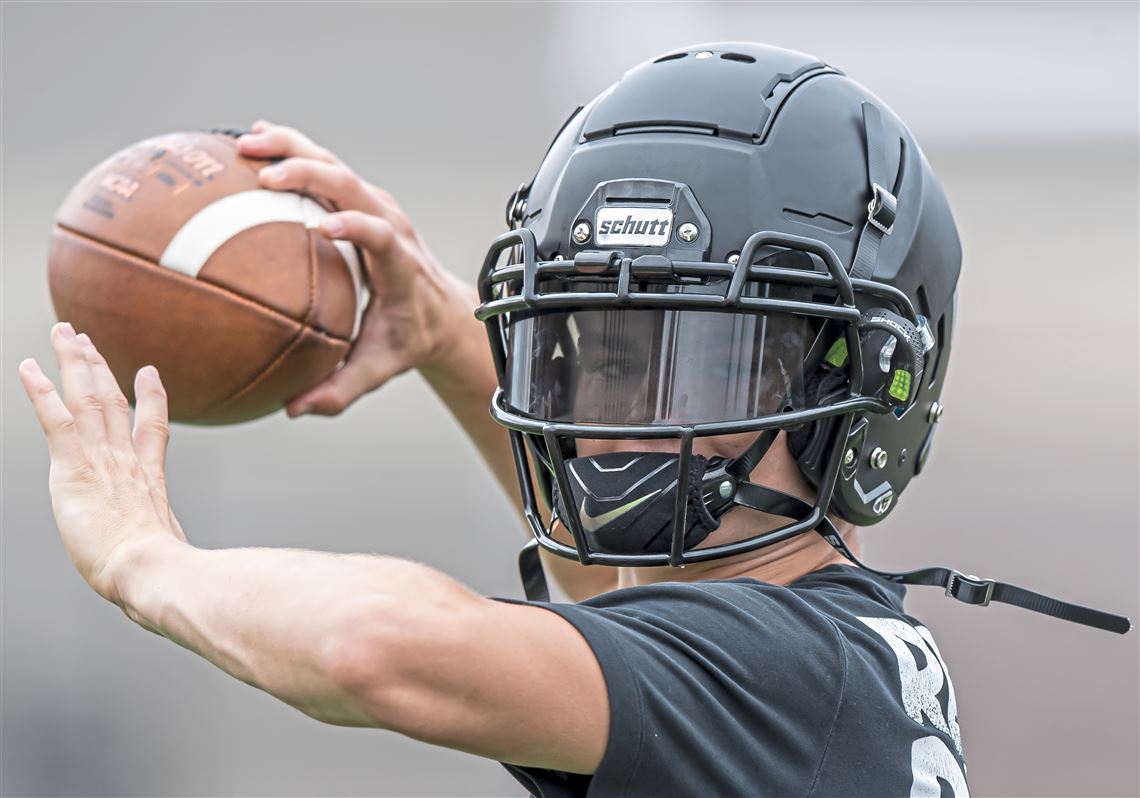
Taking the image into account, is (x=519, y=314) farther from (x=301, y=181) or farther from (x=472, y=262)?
(x=472, y=262)

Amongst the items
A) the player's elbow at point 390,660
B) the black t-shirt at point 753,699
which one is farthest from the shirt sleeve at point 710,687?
the player's elbow at point 390,660

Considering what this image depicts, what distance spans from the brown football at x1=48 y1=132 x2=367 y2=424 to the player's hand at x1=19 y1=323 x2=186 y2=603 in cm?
44

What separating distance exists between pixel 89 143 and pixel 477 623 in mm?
5534

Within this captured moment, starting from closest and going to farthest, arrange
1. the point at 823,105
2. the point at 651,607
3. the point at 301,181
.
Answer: the point at 651,607 → the point at 823,105 → the point at 301,181

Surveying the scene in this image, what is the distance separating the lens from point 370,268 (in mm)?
2494

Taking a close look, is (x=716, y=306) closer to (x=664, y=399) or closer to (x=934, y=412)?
(x=664, y=399)

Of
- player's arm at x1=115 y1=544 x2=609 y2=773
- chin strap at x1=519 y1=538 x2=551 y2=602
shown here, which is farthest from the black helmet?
player's arm at x1=115 y1=544 x2=609 y2=773

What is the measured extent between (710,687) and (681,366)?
0.52 meters

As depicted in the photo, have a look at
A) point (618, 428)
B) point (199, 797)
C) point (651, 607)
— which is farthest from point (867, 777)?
point (199, 797)

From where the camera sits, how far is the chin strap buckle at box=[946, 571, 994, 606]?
179cm

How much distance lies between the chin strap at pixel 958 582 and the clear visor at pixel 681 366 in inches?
5.0

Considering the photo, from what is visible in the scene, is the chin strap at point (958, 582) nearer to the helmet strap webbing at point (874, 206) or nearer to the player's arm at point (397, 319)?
the helmet strap webbing at point (874, 206)

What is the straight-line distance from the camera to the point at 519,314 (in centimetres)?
193

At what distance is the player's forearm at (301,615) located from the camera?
120cm
